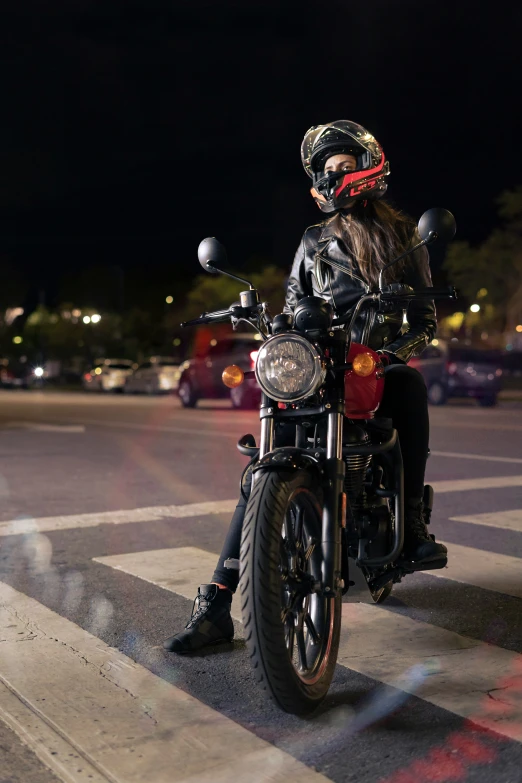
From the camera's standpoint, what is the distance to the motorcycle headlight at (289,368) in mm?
3432

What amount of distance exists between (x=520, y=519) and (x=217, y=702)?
4059 mm

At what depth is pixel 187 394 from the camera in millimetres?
23797

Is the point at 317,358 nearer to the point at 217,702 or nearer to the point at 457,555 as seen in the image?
the point at 217,702

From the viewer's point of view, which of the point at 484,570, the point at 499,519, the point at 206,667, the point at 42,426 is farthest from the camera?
the point at 42,426

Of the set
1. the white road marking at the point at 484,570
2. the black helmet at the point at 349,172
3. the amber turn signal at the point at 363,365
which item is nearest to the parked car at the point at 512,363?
the white road marking at the point at 484,570

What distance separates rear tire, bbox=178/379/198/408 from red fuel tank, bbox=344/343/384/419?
19.9 m

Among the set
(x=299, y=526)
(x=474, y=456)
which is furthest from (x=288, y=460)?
(x=474, y=456)

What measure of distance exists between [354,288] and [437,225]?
49cm

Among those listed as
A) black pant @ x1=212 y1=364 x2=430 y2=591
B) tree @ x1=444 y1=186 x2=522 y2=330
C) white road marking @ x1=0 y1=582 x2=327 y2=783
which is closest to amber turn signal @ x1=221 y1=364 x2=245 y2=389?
black pant @ x1=212 y1=364 x2=430 y2=591

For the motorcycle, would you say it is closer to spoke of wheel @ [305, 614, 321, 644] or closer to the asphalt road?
spoke of wheel @ [305, 614, 321, 644]

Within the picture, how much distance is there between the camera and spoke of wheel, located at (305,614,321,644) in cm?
350

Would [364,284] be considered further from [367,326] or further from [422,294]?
[422,294]

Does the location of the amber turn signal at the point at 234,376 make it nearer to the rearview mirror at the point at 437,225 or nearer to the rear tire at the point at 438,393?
the rearview mirror at the point at 437,225

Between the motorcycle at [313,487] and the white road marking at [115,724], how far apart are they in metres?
0.28
